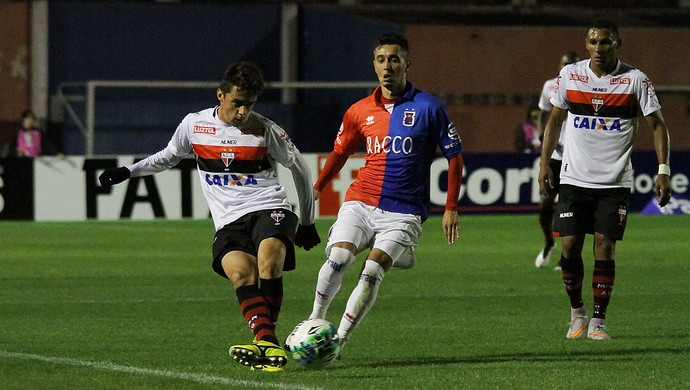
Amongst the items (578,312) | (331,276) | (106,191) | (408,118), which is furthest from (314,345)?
(106,191)

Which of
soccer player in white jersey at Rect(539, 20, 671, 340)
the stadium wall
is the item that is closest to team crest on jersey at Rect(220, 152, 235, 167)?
soccer player in white jersey at Rect(539, 20, 671, 340)

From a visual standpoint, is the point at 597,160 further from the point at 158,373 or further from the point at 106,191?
the point at 106,191

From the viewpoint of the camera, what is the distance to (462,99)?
1158 inches

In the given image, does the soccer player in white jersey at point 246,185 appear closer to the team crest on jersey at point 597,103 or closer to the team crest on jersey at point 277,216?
the team crest on jersey at point 277,216

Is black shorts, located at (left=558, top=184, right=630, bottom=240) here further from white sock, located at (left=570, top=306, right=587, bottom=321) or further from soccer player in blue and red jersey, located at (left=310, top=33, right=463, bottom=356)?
soccer player in blue and red jersey, located at (left=310, top=33, right=463, bottom=356)

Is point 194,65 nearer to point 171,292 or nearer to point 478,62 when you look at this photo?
point 478,62

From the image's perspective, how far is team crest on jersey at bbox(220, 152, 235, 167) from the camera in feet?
26.3

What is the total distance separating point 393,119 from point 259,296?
132 centimetres

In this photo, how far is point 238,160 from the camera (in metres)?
8.03

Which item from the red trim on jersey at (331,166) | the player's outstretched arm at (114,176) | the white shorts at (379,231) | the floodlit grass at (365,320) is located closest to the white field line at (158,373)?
the floodlit grass at (365,320)

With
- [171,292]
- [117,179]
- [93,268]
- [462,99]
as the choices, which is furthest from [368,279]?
[462,99]

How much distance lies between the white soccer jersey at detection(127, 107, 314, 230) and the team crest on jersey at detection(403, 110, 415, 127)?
642 mm

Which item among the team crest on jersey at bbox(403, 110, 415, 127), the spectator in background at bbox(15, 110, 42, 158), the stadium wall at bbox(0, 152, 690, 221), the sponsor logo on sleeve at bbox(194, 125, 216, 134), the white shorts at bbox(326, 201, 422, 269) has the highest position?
the team crest on jersey at bbox(403, 110, 415, 127)

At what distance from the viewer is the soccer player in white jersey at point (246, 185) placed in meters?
7.86
